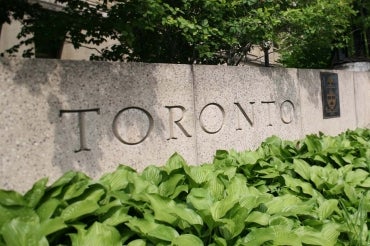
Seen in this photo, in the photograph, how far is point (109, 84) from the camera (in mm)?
3773

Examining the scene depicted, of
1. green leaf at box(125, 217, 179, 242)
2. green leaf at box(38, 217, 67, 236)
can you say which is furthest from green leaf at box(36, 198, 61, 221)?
green leaf at box(125, 217, 179, 242)

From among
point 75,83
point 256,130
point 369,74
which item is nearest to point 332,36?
point 369,74

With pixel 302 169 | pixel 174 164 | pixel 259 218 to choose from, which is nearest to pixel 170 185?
pixel 174 164

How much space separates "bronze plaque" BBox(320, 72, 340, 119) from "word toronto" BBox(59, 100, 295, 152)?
116 centimetres

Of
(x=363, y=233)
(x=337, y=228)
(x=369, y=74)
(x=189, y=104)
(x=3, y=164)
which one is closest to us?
(x=337, y=228)

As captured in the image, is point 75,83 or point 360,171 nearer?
point 360,171

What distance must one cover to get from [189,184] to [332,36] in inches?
221

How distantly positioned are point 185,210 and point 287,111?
413 centimetres

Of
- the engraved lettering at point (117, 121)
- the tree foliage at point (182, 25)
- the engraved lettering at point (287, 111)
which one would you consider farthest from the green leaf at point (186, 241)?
the engraved lettering at point (287, 111)

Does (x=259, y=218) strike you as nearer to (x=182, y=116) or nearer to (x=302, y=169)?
(x=302, y=169)

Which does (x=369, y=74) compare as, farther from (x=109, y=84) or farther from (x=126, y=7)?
(x=109, y=84)

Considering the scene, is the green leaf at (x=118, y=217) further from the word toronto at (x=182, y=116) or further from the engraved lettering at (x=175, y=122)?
the engraved lettering at (x=175, y=122)

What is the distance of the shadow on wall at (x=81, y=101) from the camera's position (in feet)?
10.9

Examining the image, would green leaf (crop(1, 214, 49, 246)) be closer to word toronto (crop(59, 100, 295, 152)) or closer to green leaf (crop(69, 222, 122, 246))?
green leaf (crop(69, 222, 122, 246))
